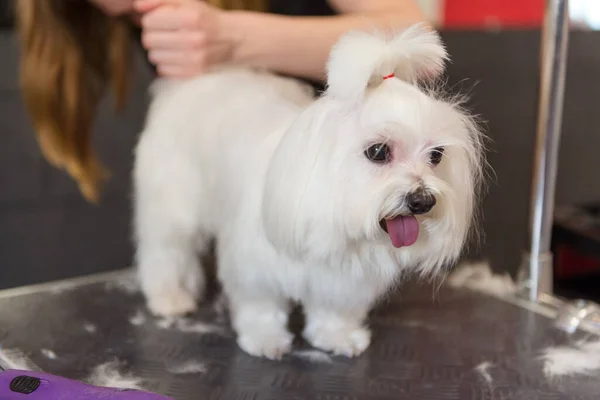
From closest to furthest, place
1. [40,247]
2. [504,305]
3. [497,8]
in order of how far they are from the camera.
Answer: [504,305] → [40,247] → [497,8]

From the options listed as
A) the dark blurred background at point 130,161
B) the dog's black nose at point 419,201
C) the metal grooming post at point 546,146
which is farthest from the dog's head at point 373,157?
the dark blurred background at point 130,161

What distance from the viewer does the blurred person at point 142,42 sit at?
3.41 feet

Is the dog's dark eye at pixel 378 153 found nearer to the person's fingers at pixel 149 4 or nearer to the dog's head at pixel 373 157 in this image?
the dog's head at pixel 373 157

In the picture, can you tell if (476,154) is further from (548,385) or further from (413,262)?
(548,385)

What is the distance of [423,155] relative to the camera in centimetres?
74

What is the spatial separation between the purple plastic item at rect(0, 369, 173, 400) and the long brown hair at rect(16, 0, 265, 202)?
516mm

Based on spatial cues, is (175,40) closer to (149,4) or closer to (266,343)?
(149,4)

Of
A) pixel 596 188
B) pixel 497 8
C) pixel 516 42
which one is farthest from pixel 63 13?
pixel 596 188

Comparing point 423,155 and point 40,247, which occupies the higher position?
point 423,155

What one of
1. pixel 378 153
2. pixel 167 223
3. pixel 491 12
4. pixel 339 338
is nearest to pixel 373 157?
pixel 378 153

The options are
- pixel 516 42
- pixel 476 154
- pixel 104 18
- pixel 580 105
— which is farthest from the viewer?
pixel 580 105

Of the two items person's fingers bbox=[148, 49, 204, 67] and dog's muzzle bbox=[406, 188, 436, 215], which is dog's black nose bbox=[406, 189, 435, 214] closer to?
dog's muzzle bbox=[406, 188, 436, 215]

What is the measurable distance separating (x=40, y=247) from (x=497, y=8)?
1.61m

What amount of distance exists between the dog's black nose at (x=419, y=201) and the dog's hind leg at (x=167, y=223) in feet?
1.28
